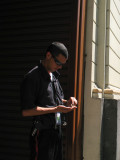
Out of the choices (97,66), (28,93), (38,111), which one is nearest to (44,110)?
(38,111)

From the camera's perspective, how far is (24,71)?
16.2ft

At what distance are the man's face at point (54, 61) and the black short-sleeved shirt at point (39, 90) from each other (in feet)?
0.29

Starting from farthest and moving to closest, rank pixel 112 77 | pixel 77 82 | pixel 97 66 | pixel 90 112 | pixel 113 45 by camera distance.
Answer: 1. pixel 113 45
2. pixel 112 77
3. pixel 97 66
4. pixel 90 112
5. pixel 77 82

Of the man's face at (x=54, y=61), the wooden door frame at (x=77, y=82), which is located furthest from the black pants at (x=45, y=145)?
the wooden door frame at (x=77, y=82)

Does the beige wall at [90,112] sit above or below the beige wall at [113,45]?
below

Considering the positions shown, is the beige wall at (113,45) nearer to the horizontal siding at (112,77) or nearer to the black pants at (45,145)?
the horizontal siding at (112,77)

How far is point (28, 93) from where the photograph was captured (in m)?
2.69

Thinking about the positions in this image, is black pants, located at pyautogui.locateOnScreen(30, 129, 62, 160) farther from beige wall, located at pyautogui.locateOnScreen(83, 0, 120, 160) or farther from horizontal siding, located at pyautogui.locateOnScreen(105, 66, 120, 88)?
horizontal siding, located at pyautogui.locateOnScreen(105, 66, 120, 88)

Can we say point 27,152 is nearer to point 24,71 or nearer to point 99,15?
point 24,71

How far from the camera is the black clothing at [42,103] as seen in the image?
2711mm

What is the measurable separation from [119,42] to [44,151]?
198 inches

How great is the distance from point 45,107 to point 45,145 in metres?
0.44

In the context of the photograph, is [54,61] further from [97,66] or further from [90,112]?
[97,66]

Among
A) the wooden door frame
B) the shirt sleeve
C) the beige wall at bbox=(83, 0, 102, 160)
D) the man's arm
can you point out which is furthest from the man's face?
the beige wall at bbox=(83, 0, 102, 160)
